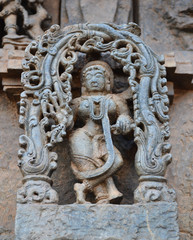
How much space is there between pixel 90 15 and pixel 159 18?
2.21ft

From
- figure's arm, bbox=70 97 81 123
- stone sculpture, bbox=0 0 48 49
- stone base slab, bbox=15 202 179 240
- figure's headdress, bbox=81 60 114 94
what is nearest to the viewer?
stone base slab, bbox=15 202 179 240

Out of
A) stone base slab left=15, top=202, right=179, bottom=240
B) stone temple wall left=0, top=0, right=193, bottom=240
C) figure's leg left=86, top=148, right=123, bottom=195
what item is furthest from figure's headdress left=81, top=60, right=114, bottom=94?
stone base slab left=15, top=202, right=179, bottom=240

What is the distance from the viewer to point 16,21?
547cm

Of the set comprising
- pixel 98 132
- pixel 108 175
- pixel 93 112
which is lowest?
pixel 108 175

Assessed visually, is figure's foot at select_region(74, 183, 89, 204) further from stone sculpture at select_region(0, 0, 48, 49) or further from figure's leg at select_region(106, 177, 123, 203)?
stone sculpture at select_region(0, 0, 48, 49)

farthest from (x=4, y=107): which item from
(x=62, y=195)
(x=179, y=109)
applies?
(x=179, y=109)

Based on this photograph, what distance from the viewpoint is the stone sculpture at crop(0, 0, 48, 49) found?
17.3 ft

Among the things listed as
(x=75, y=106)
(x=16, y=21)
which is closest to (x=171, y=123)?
(x=75, y=106)

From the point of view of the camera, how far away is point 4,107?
516cm

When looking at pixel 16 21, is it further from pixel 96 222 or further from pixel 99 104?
pixel 96 222

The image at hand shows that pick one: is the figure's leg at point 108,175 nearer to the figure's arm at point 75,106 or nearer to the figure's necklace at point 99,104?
the figure's necklace at point 99,104

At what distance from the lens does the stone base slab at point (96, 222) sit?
160 inches

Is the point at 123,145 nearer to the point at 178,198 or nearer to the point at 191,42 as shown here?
the point at 178,198

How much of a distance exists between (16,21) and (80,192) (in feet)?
6.26
